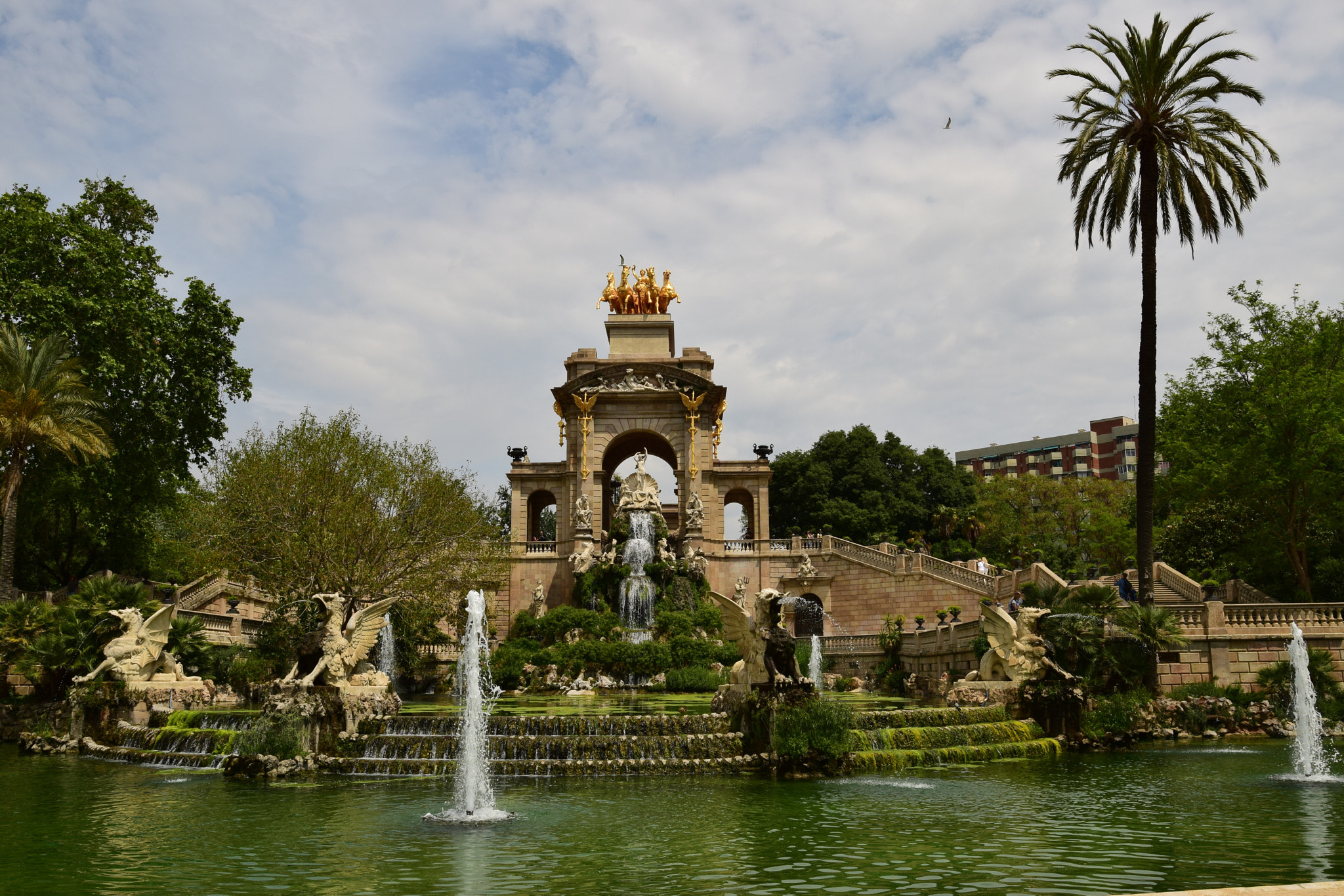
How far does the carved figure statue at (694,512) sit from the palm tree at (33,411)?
76.0ft

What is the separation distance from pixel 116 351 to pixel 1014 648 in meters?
28.1

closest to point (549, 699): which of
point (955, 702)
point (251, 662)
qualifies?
point (251, 662)

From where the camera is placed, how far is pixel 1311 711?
20.8 m

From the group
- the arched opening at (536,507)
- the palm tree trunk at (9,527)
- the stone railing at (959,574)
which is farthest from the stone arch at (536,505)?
the palm tree trunk at (9,527)

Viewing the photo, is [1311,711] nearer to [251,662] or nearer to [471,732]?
[471,732]

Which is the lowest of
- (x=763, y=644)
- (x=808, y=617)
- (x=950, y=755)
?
(x=950, y=755)

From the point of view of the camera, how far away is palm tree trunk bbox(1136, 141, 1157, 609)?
23844mm

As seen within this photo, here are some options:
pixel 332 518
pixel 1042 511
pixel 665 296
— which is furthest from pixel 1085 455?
pixel 332 518

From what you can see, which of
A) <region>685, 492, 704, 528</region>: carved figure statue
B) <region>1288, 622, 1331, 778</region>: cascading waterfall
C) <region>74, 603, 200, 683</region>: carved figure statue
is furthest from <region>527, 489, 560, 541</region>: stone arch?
<region>1288, 622, 1331, 778</region>: cascading waterfall

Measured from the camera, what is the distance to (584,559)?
133 ft

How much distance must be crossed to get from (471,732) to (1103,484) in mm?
61192

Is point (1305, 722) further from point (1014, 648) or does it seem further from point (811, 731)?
point (811, 731)

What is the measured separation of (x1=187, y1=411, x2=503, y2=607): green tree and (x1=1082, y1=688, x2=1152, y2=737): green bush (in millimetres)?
18308

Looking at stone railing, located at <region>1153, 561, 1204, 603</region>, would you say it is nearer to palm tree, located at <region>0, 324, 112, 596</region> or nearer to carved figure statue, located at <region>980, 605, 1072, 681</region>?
carved figure statue, located at <region>980, 605, 1072, 681</region>
